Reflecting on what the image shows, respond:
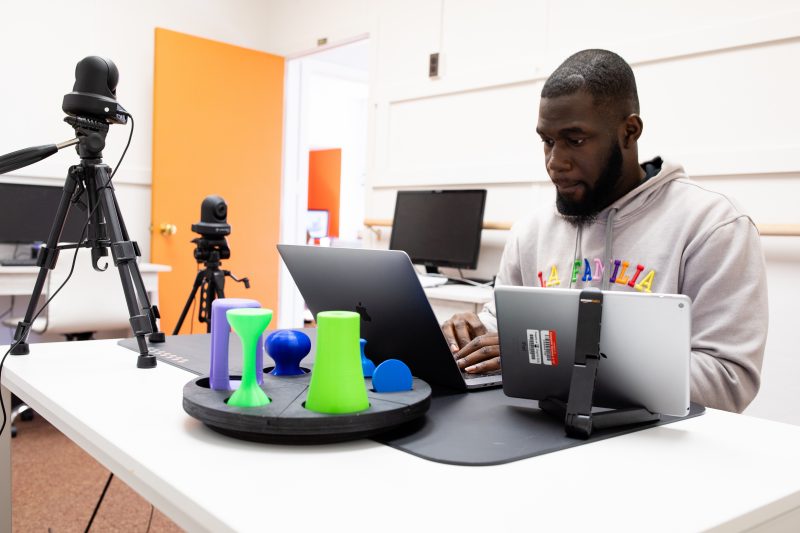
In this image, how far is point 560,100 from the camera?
4.36 feet

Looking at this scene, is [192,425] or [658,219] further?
[658,219]

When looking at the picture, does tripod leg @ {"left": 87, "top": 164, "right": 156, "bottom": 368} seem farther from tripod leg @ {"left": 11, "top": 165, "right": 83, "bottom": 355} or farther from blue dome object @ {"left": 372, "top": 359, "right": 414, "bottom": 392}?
blue dome object @ {"left": 372, "top": 359, "right": 414, "bottom": 392}

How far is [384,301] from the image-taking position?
92cm

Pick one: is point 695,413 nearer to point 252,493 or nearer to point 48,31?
point 252,493

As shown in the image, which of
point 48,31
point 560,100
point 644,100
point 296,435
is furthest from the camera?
point 48,31

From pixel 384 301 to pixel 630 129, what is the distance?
807 mm

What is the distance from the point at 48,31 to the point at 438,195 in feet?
7.96

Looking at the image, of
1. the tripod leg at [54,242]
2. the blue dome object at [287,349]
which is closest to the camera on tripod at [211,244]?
the tripod leg at [54,242]

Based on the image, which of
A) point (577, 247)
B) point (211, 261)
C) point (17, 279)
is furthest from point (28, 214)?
point (577, 247)

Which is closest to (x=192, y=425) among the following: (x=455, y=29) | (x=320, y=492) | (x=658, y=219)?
(x=320, y=492)

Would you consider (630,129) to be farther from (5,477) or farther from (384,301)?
(5,477)

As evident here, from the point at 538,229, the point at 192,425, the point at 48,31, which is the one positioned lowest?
the point at 192,425

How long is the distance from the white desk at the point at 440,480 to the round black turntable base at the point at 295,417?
0.06 feet

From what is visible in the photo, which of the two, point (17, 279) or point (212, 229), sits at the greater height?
point (212, 229)
